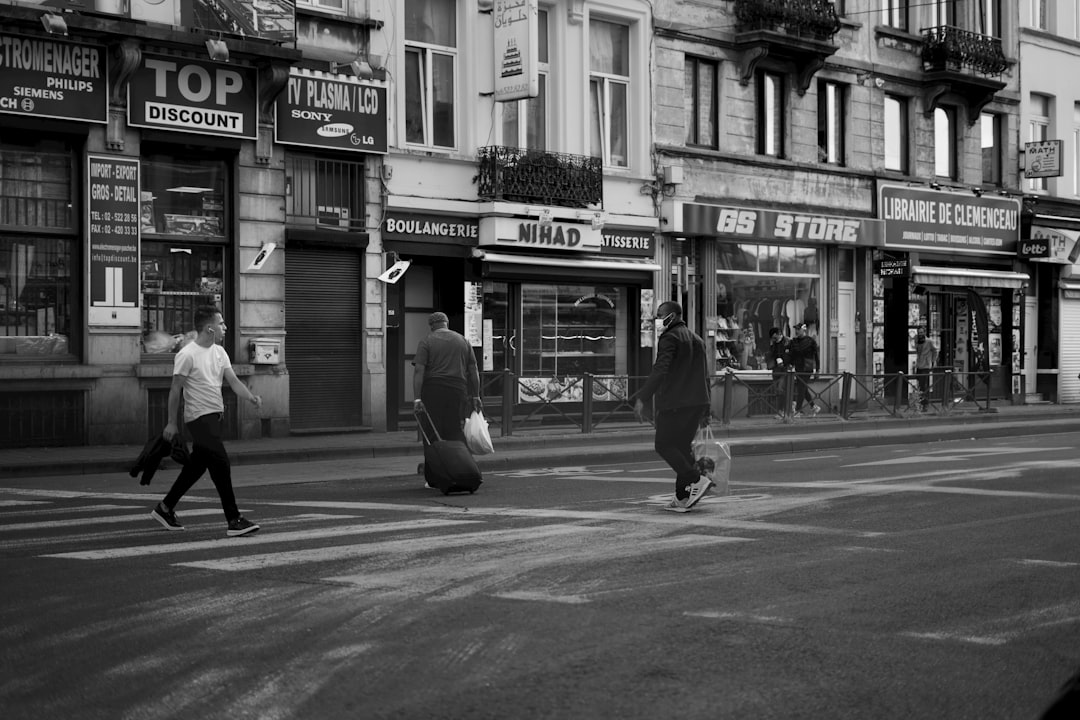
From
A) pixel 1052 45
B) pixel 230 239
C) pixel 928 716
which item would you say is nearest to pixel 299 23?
pixel 230 239

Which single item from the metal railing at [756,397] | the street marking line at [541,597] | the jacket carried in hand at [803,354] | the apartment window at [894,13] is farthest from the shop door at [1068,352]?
the street marking line at [541,597]

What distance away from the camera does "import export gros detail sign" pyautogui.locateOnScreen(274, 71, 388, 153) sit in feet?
73.0

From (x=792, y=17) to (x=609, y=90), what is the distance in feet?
16.2

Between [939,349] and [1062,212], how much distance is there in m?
6.25

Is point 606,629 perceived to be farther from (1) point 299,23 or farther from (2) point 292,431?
(1) point 299,23

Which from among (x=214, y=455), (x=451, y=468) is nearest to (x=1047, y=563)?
(x=214, y=455)

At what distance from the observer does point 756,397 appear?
25688mm

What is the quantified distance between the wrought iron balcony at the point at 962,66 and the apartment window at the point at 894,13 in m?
0.64

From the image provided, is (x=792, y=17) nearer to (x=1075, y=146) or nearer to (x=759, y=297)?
(x=759, y=297)

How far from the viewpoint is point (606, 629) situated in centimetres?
691

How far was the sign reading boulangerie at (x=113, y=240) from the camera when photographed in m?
20.2

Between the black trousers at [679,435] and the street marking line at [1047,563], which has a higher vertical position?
the black trousers at [679,435]

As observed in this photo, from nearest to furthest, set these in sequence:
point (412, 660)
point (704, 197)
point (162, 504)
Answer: point (412, 660)
point (162, 504)
point (704, 197)

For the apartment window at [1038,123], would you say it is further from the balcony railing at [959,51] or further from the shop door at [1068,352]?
the shop door at [1068,352]
